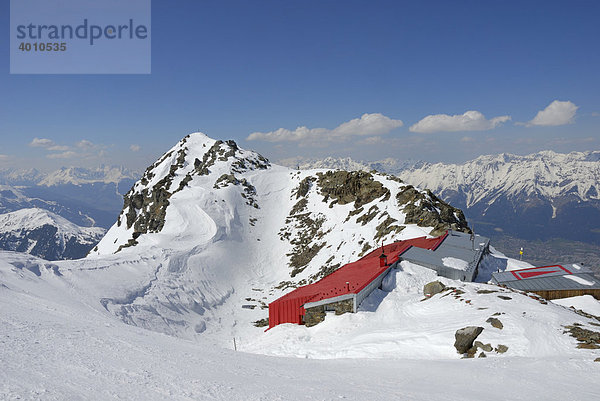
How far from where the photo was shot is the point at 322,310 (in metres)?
23.1

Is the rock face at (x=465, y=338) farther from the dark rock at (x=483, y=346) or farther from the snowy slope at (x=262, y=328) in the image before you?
the snowy slope at (x=262, y=328)

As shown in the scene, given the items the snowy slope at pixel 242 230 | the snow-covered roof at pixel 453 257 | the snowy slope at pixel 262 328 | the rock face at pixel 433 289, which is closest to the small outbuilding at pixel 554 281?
the snow-covered roof at pixel 453 257

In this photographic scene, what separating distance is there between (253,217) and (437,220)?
39354 millimetres

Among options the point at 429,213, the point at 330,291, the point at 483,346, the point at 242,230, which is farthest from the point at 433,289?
the point at 242,230

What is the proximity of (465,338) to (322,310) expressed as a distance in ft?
36.0

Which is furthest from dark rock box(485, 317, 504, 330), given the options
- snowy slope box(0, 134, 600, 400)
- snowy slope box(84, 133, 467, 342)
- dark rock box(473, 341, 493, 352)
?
snowy slope box(84, 133, 467, 342)

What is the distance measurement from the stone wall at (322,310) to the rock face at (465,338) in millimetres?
8550

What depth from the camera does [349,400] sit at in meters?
7.86

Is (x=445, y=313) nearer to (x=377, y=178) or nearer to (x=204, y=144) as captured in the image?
(x=377, y=178)

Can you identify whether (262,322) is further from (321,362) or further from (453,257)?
(321,362)

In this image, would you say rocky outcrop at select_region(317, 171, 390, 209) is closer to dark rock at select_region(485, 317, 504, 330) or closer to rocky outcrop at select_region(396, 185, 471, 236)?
rocky outcrop at select_region(396, 185, 471, 236)

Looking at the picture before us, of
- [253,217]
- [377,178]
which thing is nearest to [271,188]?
[253,217]

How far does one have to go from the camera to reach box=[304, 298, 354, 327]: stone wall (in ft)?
72.4

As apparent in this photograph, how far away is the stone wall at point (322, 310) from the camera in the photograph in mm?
22078
